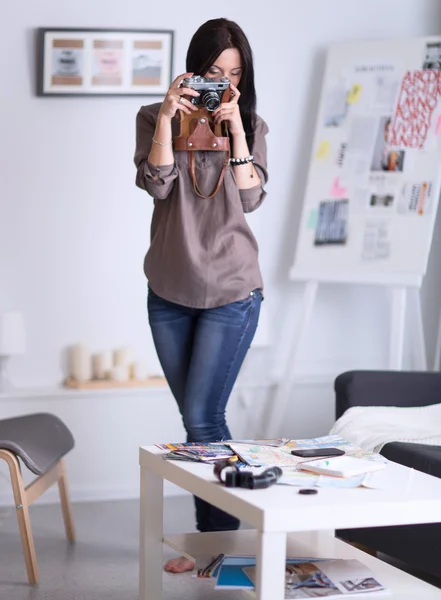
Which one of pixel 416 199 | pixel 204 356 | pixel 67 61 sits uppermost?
pixel 67 61

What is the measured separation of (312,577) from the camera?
5.55 ft

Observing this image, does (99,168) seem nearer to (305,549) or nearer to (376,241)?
(376,241)

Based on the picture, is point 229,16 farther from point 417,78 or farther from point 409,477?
point 409,477

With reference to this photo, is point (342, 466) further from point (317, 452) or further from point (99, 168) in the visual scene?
point (99, 168)

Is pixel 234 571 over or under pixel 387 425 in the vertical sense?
under

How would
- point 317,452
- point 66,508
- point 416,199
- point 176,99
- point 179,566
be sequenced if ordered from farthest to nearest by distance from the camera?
point 416,199, point 66,508, point 179,566, point 176,99, point 317,452

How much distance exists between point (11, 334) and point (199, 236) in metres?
1.12

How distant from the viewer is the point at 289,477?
1650mm

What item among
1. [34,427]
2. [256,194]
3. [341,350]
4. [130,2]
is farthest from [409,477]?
[130,2]

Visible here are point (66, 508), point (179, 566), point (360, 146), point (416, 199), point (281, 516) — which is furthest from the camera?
point (360, 146)

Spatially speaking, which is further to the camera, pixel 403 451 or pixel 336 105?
pixel 336 105

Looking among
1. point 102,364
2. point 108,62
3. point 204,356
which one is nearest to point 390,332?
point 102,364

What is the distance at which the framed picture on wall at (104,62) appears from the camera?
321cm

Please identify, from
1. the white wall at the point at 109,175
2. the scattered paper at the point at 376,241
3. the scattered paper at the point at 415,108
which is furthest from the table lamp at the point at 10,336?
the scattered paper at the point at 415,108
